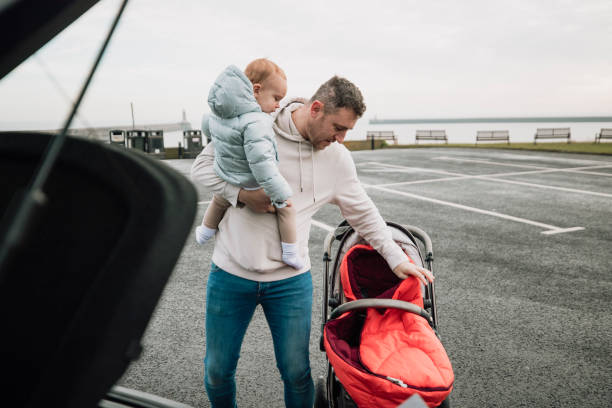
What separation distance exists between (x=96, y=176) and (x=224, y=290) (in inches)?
47.4

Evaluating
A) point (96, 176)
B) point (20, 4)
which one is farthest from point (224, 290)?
point (20, 4)

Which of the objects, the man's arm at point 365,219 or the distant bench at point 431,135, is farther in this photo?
the distant bench at point 431,135

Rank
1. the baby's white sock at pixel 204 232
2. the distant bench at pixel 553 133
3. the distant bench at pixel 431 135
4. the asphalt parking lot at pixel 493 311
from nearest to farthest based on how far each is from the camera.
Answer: the baby's white sock at pixel 204 232 < the asphalt parking lot at pixel 493 311 < the distant bench at pixel 553 133 < the distant bench at pixel 431 135

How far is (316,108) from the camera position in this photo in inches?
69.4

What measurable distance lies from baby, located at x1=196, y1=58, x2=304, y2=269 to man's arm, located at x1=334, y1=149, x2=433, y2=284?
280 mm

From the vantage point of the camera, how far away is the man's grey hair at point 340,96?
67.5 inches

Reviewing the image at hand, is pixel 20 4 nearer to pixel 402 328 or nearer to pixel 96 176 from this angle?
pixel 96 176

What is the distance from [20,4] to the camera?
68cm

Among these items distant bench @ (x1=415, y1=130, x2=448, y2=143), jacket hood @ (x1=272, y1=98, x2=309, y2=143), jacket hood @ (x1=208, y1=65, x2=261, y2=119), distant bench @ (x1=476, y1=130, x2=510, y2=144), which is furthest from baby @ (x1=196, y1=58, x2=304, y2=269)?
distant bench @ (x1=415, y1=130, x2=448, y2=143)

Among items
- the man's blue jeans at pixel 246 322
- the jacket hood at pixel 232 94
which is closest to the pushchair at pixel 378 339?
the man's blue jeans at pixel 246 322

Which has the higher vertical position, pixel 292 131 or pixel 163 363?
pixel 292 131

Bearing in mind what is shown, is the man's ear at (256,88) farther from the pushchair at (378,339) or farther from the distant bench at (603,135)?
the distant bench at (603,135)

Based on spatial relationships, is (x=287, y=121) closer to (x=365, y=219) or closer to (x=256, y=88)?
(x=256, y=88)

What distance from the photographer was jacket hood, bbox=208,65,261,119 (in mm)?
1739
